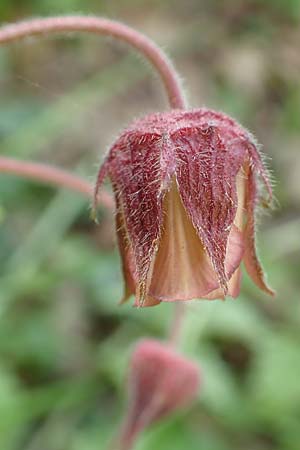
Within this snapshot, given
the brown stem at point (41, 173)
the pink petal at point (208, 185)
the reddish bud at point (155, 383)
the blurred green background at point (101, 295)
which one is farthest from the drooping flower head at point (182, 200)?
the blurred green background at point (101, 295)

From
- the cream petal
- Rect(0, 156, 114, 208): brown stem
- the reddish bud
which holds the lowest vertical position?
the reddish bud

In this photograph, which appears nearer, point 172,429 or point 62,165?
point 172,429

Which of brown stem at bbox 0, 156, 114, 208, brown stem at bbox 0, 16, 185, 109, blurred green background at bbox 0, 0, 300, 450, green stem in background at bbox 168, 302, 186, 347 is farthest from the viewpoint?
blurred green background at bbox 0, 0, 300, 450

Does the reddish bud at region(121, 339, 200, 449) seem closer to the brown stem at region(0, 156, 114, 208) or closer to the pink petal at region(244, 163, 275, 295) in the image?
the brown stem at region(0, 156, 114, 208)

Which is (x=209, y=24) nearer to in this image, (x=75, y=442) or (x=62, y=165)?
(x=62, y=165)

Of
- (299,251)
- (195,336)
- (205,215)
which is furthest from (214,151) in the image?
(299,251)

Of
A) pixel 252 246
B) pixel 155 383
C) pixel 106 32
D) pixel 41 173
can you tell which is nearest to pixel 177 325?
pixel 155 383

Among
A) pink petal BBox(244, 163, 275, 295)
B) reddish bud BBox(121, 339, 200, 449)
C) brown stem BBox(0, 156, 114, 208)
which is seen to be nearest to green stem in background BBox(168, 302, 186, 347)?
reddish bud BBox(121, 339, 200, 449)
